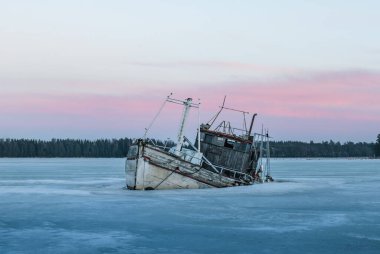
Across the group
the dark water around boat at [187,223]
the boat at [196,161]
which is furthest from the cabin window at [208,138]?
the dark water around boat at [187,223]

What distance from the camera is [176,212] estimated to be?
23375mm

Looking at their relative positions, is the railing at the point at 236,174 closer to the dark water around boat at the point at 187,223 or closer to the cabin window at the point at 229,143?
the cabin window at the point at 229,143

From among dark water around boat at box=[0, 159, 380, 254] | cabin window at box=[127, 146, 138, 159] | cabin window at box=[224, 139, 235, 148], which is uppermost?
cabin window at box=[224, 139, 235, 148]

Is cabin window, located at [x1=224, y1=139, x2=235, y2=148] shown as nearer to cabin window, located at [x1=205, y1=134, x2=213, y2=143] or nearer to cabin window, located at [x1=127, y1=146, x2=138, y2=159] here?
cabin window, located at [x1=205, y1=134, x2=213, y2=143]

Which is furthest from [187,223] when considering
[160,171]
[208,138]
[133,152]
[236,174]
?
[236,174]

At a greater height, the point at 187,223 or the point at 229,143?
the point at 229,143

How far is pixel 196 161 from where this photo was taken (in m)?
35.0

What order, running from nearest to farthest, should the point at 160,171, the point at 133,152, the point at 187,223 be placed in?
the point at 187,223, the point at 160,171, the point at 133,152

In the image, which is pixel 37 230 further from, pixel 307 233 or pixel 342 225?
pixel 342 225

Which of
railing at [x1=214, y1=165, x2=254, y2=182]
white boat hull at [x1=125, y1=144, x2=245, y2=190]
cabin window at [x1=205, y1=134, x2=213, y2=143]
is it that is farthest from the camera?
cabin window at [x1=205, y1=134, x2=213, y2=143]

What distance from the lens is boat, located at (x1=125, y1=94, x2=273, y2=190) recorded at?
33.3 metres

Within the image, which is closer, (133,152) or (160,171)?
(160,171)

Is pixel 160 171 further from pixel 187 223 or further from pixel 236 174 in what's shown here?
pixel 187 223

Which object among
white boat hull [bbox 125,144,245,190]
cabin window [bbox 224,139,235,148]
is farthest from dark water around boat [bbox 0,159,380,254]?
cabin window [bbox 224,139,235,148]
